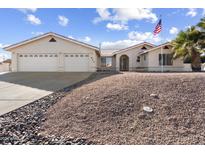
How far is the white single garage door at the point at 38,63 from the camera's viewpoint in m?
25.0

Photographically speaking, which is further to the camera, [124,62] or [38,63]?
[124,62]

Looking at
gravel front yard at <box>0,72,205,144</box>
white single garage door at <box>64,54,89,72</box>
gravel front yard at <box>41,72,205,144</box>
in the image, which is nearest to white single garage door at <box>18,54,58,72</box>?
white single garage door at <box>64,54,89,72</box>

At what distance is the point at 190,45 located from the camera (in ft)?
73.9

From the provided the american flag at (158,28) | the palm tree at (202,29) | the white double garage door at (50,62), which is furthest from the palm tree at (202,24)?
the white double garage door at (50,62)

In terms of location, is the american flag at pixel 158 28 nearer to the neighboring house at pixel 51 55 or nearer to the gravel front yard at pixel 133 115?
the neighboring house at pixel 51 55

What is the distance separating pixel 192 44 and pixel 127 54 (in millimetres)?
9220

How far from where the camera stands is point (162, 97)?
825cm

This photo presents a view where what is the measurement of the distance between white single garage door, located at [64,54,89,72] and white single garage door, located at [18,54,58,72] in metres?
1.18

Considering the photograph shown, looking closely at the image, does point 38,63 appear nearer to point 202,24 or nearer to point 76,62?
point 76,62

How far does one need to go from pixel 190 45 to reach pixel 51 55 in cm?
1409

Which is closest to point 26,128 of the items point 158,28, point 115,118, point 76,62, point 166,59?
point 115,118

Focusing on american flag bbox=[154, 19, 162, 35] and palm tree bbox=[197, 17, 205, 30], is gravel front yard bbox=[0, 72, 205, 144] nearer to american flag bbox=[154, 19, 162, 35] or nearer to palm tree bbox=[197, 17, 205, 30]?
american flag bbox=[154, 19, 162, 35]
